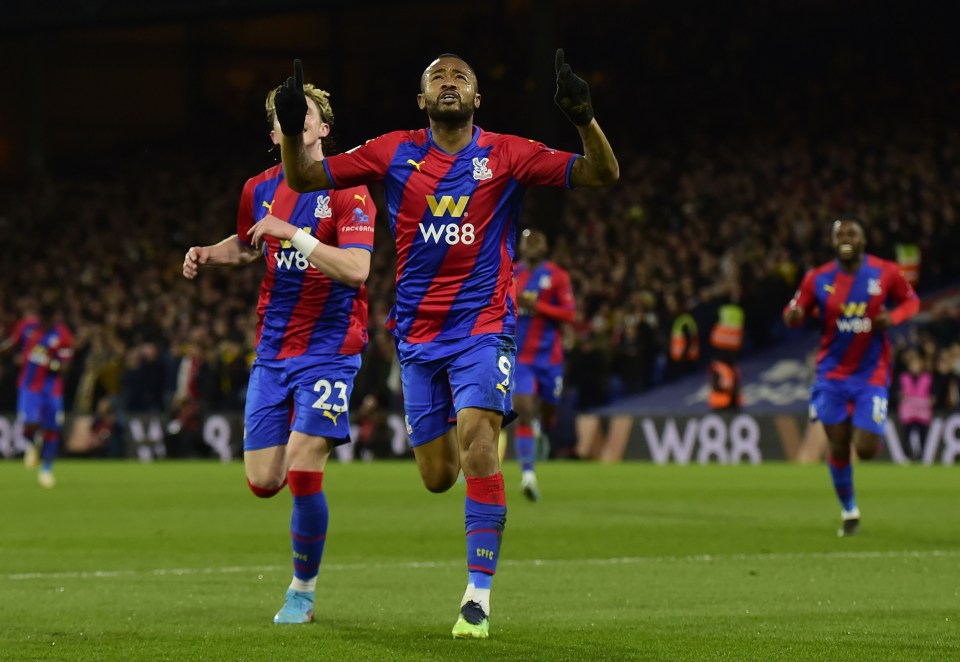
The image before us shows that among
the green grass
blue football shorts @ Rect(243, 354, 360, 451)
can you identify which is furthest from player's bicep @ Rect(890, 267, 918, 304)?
blue football shorts @ Rect(243, 354, 360, 451)

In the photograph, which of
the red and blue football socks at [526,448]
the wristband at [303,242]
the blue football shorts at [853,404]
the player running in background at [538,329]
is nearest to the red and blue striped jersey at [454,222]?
the wristband at [303,242]

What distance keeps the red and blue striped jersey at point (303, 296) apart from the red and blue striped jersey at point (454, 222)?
2.28ft

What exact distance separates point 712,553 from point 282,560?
2.75 meters

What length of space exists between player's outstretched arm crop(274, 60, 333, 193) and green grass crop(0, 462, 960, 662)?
1845 mm

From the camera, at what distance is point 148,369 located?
1228 inches

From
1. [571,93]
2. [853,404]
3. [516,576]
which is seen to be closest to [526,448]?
[853,404]

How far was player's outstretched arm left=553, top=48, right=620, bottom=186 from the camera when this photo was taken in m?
6.48

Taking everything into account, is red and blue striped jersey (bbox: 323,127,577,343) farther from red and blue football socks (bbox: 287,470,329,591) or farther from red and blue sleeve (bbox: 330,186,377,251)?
red and blue football socks (bbox: 287,470,329,591)

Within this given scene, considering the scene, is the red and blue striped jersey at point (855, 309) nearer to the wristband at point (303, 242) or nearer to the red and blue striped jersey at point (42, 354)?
the wristband at point (303, 242)

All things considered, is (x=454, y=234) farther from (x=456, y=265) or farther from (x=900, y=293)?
(x=900, y=293)

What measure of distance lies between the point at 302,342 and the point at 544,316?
8.84 m

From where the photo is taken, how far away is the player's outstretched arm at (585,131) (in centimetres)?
648

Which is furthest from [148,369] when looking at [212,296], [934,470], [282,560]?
[282,560]

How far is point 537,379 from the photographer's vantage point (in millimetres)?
16922
